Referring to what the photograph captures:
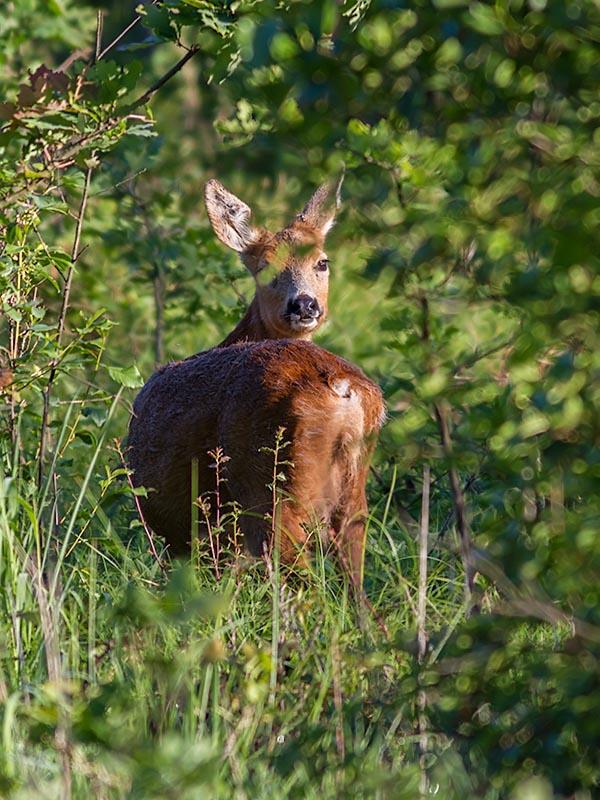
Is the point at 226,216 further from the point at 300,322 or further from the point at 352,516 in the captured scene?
the point at 352,516

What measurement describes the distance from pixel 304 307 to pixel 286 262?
314 millimetres

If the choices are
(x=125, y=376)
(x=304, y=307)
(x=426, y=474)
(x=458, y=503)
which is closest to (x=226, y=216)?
(x=304, y=307)

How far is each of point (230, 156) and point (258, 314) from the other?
516 cm

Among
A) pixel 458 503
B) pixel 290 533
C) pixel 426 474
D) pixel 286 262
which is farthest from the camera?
pixel 286 262

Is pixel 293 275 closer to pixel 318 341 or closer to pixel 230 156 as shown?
pixel 318 341

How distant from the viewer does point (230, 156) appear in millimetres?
2656

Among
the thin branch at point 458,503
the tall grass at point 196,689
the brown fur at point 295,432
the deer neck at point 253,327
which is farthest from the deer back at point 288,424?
the deer neck at point 253,327

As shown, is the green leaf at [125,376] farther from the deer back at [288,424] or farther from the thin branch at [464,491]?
the thin branch at [464,491]

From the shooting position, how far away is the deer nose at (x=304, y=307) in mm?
7902

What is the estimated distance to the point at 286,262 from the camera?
26.4 feet

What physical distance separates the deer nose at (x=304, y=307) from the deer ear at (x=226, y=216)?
2.87ft

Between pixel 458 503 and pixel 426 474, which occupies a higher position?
pixel 458 503

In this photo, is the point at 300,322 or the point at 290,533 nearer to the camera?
the point at 290,533

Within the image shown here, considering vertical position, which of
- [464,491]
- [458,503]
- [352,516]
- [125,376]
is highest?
[458,503]
